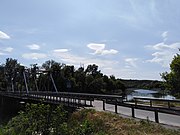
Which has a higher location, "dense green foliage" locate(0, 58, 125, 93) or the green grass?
"dense green foliage" locate(0, 58, 125, 93)

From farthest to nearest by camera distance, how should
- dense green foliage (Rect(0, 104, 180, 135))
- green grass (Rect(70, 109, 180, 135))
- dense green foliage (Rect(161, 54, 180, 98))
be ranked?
dense green foliage (Rect(161, 54, 180, 98)) < green grass (Rect(70, 109, 180, 135)) < dense green foliage (Rect(0, 104, 180, 135))

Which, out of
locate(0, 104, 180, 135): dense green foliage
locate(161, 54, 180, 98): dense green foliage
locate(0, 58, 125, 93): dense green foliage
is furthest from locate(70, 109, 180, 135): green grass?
locate(0, 58, 125, 93): dense green foliage

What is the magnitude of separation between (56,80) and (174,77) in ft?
258

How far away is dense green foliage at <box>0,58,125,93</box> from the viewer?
99525 millimetres

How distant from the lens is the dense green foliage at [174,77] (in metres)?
29.6

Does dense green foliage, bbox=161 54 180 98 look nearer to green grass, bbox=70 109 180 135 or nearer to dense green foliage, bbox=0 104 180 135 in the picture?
green grass, bbox=70 109 180 135

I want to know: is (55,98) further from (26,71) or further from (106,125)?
(26,71)

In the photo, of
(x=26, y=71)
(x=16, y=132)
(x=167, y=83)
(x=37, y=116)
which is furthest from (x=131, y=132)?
(x=26, y=71)

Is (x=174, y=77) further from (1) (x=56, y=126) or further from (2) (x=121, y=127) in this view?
(1) (x=56, y=126)

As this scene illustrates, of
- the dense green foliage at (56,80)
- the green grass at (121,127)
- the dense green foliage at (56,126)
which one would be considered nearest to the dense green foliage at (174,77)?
the green grass at (121,127)

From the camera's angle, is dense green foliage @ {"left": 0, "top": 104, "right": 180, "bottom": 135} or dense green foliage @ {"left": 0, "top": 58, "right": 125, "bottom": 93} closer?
dense green foliage @ {"left": 0, "top": 104, "right": 180, "bottom": 135}

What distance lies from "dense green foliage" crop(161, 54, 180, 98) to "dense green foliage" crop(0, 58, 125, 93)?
6329 centimetres

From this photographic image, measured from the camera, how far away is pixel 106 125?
45.9 feet

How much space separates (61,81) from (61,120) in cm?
9519
